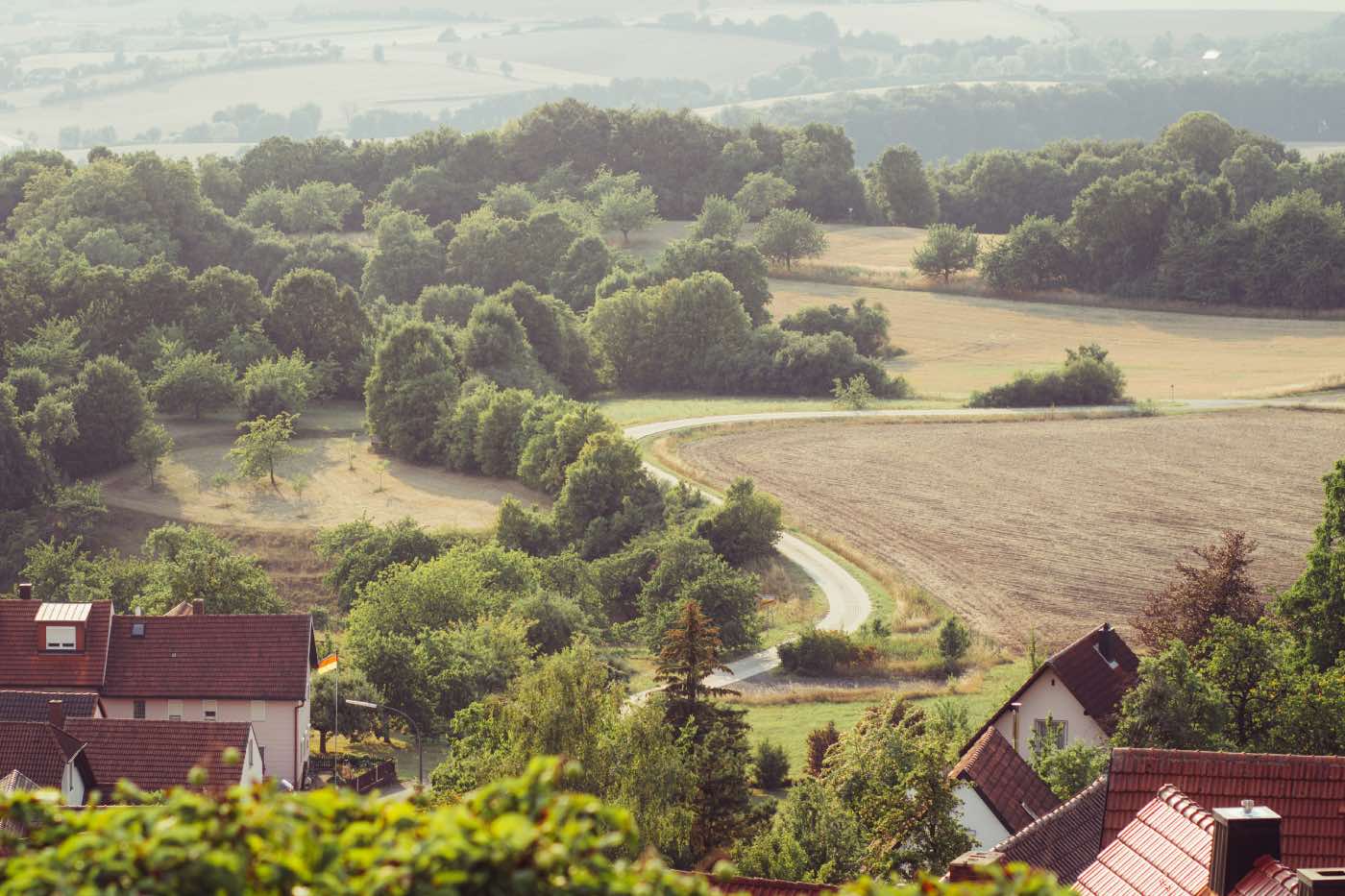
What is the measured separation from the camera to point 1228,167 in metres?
140

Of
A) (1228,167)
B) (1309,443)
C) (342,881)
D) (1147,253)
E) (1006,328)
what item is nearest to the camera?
(342,881)

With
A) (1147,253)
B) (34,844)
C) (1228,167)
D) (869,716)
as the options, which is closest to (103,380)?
(869,716)

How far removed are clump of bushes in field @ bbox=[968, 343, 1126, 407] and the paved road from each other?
1277mm

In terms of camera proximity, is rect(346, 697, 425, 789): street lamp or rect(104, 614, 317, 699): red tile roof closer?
rect(346, 697, 425, 789): street lamp

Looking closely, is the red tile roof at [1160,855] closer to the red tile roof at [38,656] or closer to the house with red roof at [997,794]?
the house with red roof at [997,794]

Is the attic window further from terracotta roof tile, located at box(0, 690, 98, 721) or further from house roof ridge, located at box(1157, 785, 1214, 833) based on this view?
house roof ridge, located at box(1157, 785, 1214, 833)

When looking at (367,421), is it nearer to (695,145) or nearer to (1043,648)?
(1043,648)

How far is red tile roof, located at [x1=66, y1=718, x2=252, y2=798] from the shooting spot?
34812 millimetres

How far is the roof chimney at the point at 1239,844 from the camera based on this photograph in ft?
55.2

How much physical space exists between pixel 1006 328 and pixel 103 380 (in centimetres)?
5314

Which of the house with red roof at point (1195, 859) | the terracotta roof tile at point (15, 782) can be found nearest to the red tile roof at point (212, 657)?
the terracotta roof tile at point (15, 782)

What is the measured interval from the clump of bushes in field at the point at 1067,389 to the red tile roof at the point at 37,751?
64.3m

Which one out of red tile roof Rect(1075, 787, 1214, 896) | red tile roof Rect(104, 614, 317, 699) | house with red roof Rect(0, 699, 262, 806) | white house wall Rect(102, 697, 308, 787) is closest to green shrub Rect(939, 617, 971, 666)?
red tile roof Rect(104, 614, 317, 699)

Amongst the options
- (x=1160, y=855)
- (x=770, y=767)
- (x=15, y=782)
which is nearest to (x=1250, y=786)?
(x=1160, y=855)
